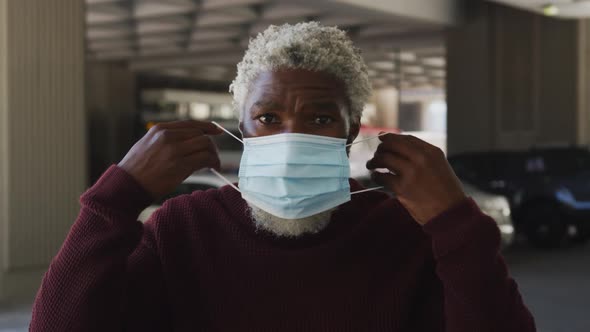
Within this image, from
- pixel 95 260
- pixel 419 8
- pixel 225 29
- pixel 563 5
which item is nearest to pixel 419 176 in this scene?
pixel 95 260

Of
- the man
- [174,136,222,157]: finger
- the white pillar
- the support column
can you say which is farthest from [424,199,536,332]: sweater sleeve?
the white pillar

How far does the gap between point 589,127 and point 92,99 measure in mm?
16370

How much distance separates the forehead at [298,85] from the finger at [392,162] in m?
0.22

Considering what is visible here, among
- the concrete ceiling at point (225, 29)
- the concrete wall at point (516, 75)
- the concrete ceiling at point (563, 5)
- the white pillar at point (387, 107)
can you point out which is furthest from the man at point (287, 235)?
the white pillar at point (387, 107)

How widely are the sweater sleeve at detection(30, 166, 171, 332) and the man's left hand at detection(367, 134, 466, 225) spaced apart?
54cm

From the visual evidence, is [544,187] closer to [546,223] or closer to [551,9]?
[546,223]

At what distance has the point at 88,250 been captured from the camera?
1606 millimetres

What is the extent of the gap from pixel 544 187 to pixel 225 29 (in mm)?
9075

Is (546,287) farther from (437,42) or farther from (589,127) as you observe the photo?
(437,42)

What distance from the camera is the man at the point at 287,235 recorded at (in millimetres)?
1620

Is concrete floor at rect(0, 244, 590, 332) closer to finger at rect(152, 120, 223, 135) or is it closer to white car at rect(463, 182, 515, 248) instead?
white car at rect(463, 182, 515, 248)

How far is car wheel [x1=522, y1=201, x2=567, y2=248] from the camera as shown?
11719 mm

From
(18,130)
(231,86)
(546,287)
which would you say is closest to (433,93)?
(546,287)

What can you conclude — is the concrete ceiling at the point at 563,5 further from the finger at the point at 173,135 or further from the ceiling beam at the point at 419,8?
the finger at the point at 173,135
